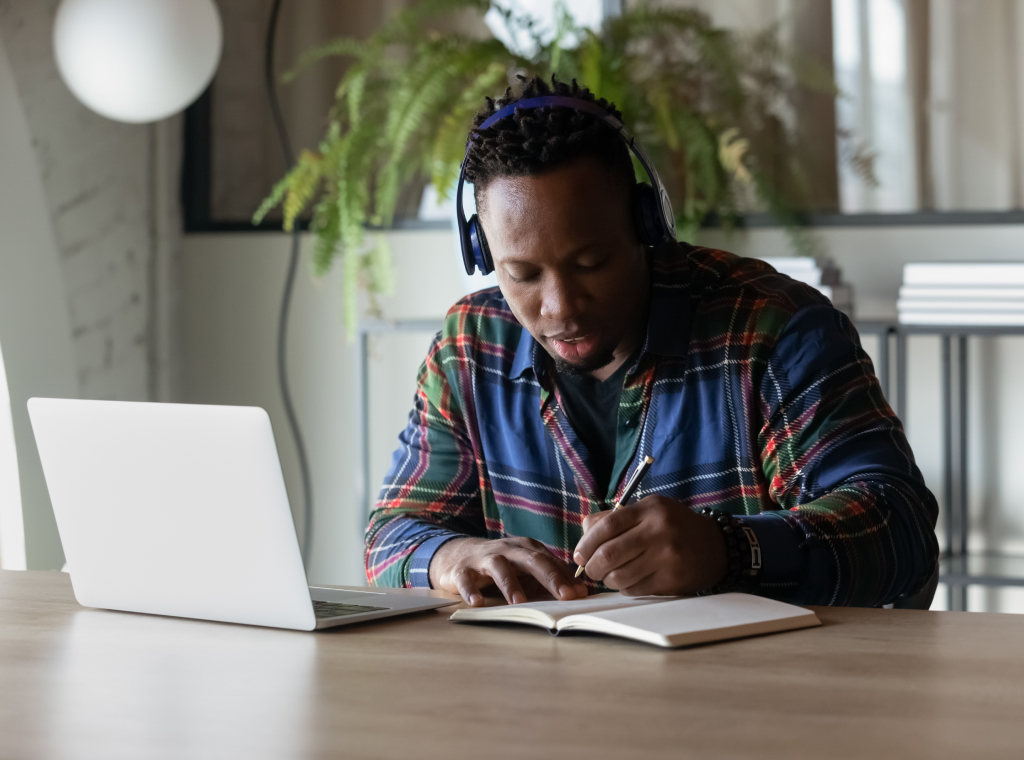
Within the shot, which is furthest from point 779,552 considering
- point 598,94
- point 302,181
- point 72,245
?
point 72,245

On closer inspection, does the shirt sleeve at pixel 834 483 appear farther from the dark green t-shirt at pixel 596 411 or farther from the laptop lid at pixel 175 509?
the laptop lid at pixel 175 509

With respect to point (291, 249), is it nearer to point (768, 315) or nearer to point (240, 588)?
point (768, 315)

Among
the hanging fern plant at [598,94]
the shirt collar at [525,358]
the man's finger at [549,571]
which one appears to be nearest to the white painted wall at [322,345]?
the hanging fern plant at [598,94]

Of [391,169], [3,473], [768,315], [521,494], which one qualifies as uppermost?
[391,169]

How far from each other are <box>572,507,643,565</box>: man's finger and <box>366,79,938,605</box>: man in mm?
12

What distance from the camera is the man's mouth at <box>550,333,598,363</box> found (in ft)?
4.41

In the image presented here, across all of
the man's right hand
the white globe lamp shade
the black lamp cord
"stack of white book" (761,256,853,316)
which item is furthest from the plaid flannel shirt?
the black lamp cord

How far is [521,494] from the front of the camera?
4.90ft

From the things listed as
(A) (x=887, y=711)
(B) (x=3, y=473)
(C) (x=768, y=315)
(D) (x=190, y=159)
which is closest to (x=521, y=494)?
(C) (x=768, y=315)

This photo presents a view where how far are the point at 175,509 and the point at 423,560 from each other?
1.14ft

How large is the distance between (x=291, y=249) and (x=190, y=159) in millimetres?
348

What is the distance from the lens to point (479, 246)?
146 centimetres

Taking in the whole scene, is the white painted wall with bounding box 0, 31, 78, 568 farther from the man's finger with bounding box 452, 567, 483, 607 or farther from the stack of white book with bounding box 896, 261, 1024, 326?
the stack of white book with bounding box 896, 261, 1024, 326

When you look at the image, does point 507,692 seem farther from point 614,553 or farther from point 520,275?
point 520,275
